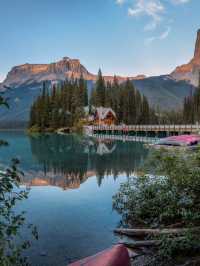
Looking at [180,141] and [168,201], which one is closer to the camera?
[168,201]

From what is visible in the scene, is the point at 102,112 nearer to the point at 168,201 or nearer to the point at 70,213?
the point at 70,213

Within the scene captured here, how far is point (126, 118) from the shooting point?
92.5 meters

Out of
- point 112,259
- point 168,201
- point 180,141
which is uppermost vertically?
point 180,141

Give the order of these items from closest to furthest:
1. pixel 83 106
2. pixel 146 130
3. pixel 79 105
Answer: pixel 146 130 < pixel 79 105 < pixel 83 106

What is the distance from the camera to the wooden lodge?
87.8m

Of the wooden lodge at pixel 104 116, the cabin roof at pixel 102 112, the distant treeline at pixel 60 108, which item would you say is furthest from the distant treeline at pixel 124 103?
the distant treeline at pixel 60 108

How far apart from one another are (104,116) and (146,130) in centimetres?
2926

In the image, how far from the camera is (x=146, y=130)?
60.0 metres

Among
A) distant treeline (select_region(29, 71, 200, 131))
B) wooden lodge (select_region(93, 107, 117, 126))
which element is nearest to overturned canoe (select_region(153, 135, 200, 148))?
wooden lodge (select_region(93, 107, 117, 126))

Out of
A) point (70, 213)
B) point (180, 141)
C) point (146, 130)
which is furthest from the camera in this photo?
point (146, 130)

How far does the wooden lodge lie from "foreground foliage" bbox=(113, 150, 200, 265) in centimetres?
7771

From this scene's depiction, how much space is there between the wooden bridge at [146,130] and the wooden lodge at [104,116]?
29.9ft

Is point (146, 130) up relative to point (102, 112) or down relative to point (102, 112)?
down

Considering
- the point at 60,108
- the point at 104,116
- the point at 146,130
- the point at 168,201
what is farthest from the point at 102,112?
the point at 168,201
